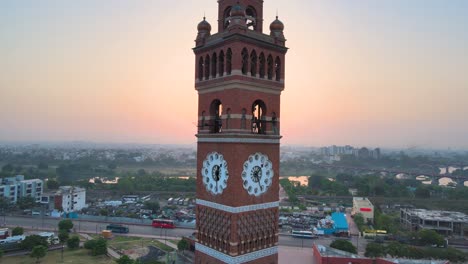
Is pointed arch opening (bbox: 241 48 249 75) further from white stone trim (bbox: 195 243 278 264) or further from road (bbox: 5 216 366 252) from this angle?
road (bbox: 5 216 366 252)

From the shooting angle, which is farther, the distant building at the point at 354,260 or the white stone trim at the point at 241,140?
the distant building at the point at 354,260

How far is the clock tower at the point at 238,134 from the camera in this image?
15438 mm

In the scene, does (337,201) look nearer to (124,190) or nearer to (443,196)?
(443,196)

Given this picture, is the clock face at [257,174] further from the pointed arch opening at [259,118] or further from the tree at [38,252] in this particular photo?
the tree at [38,252]

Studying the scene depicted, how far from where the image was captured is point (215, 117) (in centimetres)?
1745

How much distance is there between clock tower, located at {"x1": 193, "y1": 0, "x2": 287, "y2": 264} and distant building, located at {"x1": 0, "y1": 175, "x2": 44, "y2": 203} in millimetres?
88059

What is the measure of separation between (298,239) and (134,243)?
29.3 metres

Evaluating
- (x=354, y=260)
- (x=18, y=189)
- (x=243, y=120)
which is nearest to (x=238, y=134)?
(x=243, y=120)

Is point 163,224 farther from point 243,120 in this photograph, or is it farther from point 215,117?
point 243,120

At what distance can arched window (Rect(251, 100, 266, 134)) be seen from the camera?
17.0 m

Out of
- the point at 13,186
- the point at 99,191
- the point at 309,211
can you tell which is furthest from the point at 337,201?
the point at 13,186

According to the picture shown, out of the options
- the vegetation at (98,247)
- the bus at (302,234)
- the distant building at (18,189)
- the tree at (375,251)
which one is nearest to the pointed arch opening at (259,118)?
the tree at (375,251)

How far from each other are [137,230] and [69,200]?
26.4 meters

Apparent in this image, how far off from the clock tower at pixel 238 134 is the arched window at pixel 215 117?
54 millimetres
